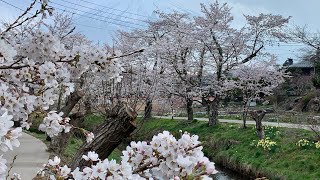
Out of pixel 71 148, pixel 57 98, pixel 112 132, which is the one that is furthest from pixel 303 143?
pixel 57 98

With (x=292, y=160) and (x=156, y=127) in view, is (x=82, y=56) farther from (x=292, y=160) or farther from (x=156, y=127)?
(x=156, y=127)

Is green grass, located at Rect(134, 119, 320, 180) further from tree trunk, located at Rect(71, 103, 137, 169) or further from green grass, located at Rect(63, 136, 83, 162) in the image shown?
tree trunk, located at Rect(71, 103, 137, 169)

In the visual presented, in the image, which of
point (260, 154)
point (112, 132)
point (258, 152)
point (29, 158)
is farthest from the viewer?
point (258, 152)

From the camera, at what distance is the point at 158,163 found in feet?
6.28

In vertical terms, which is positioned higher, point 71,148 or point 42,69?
point 42,69

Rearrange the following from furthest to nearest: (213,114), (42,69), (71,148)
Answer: (213,114)
(71,148)
(42,69)

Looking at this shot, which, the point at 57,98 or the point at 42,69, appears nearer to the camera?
the point at 42,69

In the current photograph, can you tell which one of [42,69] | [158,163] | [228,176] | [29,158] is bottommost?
[228,176]

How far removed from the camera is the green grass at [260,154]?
34.2ft

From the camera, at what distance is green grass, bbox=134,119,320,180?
10422 mm

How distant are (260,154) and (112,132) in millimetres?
8385

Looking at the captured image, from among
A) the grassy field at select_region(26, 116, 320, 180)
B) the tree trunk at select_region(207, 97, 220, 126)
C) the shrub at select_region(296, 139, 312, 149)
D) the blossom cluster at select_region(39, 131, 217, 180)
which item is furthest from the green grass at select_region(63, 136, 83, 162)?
the blossom cluster at select_region(39, 131, 217, 180)

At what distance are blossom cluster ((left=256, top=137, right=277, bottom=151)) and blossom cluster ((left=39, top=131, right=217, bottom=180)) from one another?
1084 centimetres

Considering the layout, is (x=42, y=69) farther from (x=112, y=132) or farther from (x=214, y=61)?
(x=214, y=61)
